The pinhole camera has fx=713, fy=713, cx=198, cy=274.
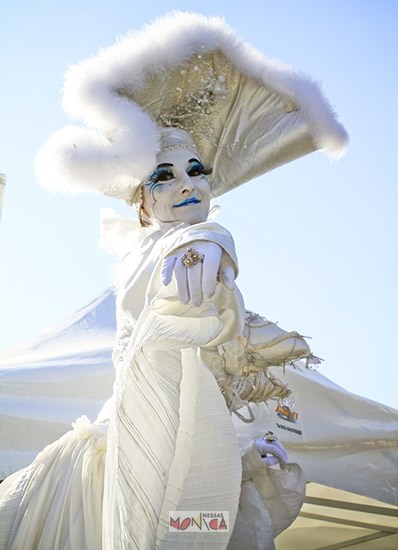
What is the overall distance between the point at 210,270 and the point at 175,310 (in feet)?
0.40

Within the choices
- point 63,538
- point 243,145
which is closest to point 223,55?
point 243,145

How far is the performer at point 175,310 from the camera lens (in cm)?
139

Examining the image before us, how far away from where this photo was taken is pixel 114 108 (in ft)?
6.00

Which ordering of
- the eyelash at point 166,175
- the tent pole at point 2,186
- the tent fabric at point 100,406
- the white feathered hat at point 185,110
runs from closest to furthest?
the white feathered hat at point 185,110 < the eyelash at point 166,175 < the tent pole at point 2,186 < the tent fabric at point 100,406

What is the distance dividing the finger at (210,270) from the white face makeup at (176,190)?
53cm

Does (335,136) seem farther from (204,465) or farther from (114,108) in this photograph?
(204,465)

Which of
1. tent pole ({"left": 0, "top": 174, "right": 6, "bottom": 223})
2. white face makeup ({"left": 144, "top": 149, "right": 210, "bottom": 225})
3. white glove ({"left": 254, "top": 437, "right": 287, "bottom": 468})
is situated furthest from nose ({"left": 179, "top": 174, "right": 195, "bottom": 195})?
Answer: white glove ({"left": 254, "top": 437, "right": 287, "bottom": 468})

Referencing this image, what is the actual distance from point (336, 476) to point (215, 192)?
5.61 feet

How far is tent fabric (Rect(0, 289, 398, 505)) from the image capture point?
300cm

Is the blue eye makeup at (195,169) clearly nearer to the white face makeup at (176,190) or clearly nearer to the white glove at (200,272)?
the white face makeup at (176,190)

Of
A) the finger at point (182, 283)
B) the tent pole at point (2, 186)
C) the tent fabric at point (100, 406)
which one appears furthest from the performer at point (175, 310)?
the tent fabric at point (100, 406)

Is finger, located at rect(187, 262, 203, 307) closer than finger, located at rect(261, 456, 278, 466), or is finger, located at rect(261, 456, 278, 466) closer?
finger, located at rect(187, 262, 203, 307)

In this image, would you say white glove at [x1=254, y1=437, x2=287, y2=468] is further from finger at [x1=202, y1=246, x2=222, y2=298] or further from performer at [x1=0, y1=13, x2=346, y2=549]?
finger at [x1=202, y1=246, x2=222, y2=298]

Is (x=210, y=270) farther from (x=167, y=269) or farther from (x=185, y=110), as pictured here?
(x=185, y=110)
